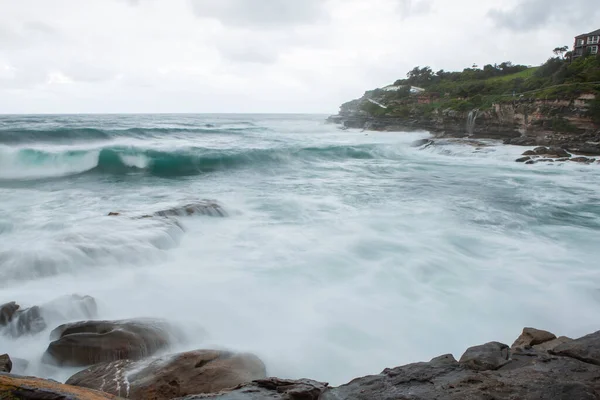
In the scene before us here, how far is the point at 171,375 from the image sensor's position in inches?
142

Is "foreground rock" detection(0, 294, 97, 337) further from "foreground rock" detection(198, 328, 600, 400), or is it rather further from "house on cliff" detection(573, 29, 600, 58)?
"house on cliff" detection(573, 29, 600, 58)

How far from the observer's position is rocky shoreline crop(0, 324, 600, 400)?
2.58 meters

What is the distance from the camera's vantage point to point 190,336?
4750 millimetres

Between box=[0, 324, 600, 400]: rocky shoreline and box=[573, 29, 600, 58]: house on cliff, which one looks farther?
box=[573, 29, 600, 58]: house on cliff

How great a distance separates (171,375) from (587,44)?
44.1 meters

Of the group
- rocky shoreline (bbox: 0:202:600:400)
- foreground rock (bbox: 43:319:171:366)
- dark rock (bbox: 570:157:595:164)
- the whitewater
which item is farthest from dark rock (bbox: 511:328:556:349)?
dark rock (bbox: 570:157:595:164)

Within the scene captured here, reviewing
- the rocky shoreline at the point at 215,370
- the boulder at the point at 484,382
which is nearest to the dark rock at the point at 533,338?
the rocky shoreline at the point at 215,370

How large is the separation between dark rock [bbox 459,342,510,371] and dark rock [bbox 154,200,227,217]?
705 centimetres

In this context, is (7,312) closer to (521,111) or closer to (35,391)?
(35,391)

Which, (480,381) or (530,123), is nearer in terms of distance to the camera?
(480,381)

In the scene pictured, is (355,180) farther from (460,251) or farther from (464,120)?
(464,120)

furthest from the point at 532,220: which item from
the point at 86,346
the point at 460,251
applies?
the point at 86,346

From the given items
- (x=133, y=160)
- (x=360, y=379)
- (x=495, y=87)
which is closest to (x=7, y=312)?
(x=360, y=379)

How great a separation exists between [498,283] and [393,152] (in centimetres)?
1909
